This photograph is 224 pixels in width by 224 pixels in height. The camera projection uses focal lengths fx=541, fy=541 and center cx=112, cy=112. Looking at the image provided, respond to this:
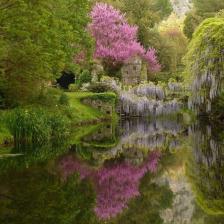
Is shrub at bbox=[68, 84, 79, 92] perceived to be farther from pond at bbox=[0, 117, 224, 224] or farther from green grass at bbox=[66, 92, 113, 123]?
pond at bbox=[0, 117, 224, 224]

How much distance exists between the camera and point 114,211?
9.97 metres

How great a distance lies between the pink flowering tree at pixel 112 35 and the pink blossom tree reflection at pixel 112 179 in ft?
94.8

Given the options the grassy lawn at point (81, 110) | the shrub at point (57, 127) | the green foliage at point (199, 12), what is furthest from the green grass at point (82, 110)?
the green foliage at point (199, 12)

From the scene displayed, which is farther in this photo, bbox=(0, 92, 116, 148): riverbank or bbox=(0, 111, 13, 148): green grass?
bbox=(0, 92, 116, 148): riverbank

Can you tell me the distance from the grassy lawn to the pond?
10.0m

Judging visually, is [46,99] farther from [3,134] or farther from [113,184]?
[113,184]

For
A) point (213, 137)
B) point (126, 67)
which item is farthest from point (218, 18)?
point (126, 67)

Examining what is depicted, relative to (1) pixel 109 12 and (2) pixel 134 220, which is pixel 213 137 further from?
(1) pixel 109 12

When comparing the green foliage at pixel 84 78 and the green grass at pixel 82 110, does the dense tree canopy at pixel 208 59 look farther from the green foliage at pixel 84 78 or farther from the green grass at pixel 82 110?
the green foliage at pixel 84 78

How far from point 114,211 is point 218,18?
2270 centimetres

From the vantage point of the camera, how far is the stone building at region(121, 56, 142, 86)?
47938mm

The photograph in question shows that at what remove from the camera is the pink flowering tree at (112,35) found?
46.9 meters

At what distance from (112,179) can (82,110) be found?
20911 mm

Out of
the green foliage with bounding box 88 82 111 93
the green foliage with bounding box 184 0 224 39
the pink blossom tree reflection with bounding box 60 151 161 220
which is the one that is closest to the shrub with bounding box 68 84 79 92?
the green foliage with bounding box 88 82 111 93
